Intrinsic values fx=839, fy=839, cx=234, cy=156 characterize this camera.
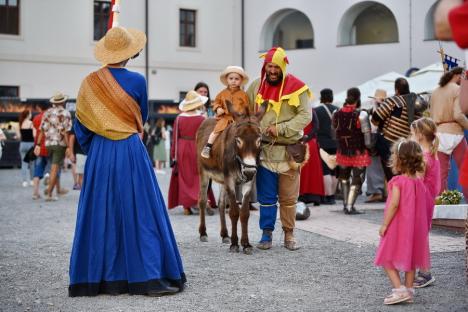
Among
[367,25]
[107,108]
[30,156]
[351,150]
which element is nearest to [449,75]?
[351,150]

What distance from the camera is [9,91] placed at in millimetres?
34656

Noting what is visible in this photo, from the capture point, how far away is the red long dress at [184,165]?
12.9 metres

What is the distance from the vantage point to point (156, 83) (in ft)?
123

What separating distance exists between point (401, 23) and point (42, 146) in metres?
19.7

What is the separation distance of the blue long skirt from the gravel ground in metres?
0.15

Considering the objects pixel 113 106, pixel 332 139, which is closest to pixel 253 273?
pixel 113 106

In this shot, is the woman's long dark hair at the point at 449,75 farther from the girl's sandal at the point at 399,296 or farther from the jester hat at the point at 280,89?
the girl's sandal at the point at 399,296

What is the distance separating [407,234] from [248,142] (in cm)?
254

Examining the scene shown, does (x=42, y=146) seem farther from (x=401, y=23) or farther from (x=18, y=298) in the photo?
(x=401, y=23)

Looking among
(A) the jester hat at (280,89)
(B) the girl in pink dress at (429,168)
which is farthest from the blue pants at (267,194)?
(B) the girl in pink dress at (429,168)

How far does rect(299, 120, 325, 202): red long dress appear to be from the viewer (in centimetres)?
1369

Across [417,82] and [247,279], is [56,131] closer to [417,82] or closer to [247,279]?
[417,82]

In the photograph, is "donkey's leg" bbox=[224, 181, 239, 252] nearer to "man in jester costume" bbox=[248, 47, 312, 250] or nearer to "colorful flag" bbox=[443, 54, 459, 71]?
"man in jester costume" bbox=[248, 47, 312, 250]

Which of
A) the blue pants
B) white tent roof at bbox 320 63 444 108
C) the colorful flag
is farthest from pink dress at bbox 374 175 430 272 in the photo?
white tent roof at bbox 320 63 444 108
